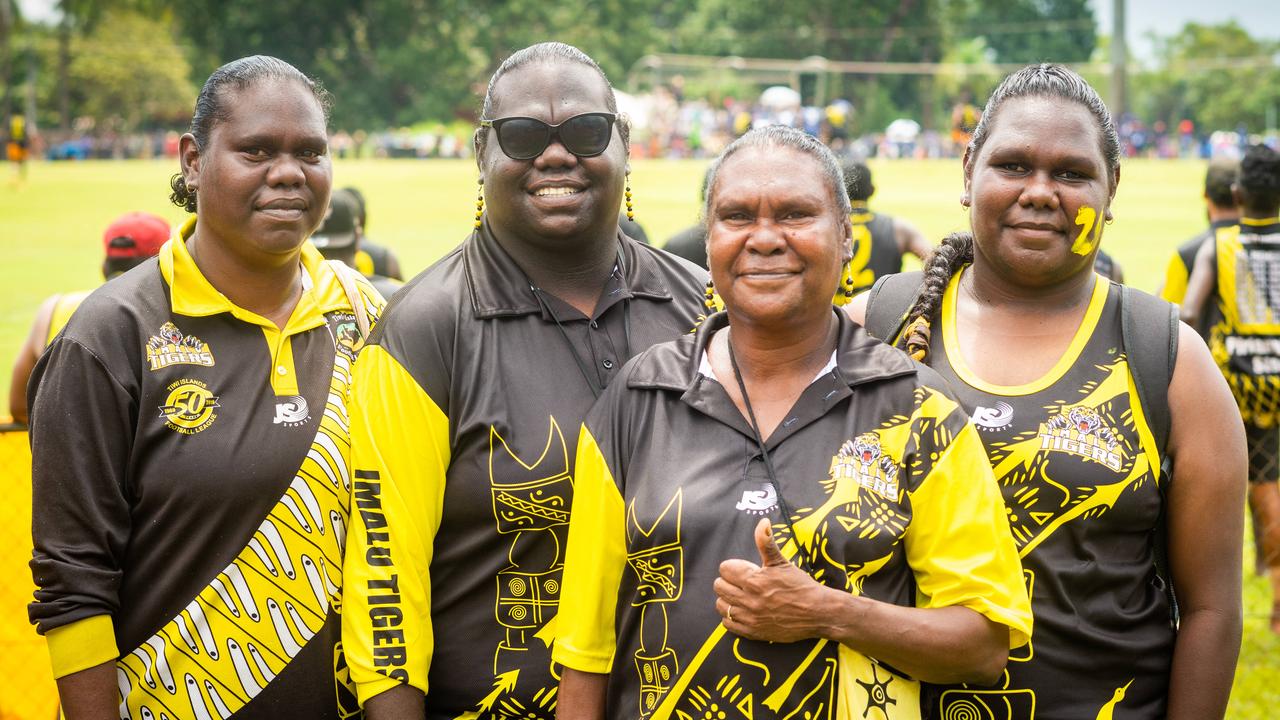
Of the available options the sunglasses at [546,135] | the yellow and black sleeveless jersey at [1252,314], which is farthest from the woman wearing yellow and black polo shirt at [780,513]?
the yellow and black sleeveless jersey at [1252,314]

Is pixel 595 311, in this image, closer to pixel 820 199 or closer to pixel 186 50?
pixel 820 199

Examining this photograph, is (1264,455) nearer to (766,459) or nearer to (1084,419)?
(1084,419)

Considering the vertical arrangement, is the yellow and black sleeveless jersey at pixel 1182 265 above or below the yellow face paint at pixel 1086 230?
below

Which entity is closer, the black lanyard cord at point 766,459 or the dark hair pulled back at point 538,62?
the black lanyard cord at point 766,459

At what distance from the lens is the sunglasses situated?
3.04 metres

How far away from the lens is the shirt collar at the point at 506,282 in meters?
3.03

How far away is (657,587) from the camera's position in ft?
8.38

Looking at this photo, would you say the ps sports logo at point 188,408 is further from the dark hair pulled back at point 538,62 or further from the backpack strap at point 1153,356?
the backpack strap at point 1153,356

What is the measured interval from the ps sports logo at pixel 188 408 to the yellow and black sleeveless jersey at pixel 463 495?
0.40m

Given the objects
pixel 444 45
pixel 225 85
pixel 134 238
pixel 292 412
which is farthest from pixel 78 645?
pixel 444 45

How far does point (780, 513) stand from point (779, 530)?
0.04 m

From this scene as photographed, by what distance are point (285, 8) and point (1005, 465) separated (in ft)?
212

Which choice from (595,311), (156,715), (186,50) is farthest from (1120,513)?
(186,50)

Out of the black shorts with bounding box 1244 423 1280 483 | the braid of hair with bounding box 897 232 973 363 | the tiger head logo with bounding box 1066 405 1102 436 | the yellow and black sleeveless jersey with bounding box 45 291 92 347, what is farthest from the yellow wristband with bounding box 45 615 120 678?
the black shorts with bounding box 1244 423 1280 483
